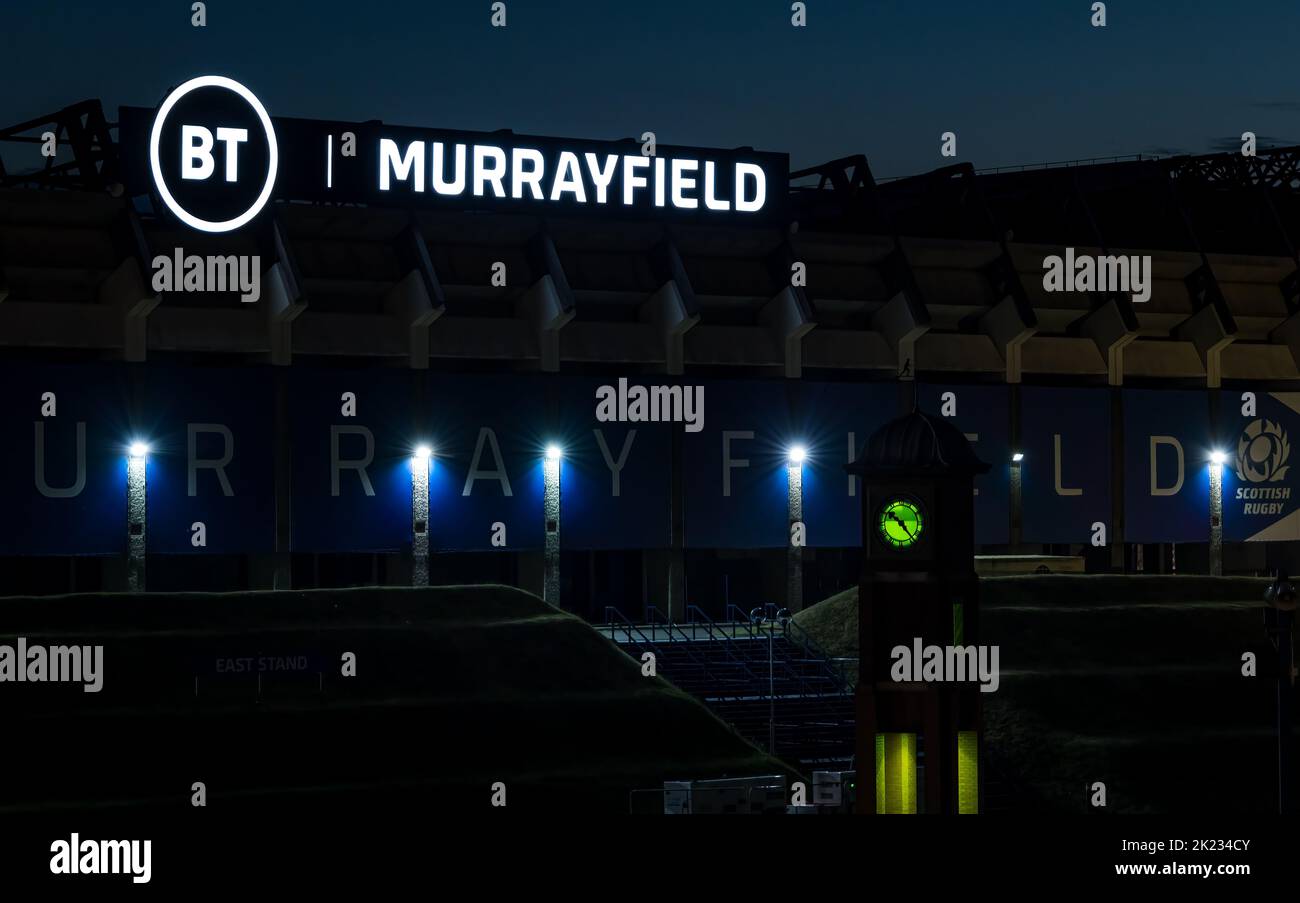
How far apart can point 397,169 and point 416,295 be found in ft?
13.5

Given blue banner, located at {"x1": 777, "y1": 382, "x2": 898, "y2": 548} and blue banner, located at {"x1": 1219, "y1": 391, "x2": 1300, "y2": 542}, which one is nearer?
blue banner, located at {"x1": 777, "y1": 382, "x2": 898, "y2": 548}

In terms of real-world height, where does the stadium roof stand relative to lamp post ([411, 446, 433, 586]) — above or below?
above

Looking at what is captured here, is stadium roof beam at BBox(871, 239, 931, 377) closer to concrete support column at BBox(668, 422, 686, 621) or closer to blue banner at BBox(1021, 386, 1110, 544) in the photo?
blue banner at BBox(1021, 386, 1110, 544)

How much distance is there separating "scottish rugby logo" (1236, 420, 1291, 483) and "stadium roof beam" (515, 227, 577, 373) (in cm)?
2790

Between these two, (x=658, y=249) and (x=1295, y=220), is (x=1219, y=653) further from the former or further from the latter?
(x=1295, y=220)

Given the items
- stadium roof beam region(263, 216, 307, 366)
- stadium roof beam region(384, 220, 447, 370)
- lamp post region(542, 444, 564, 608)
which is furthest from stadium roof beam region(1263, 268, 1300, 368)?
stadium roof beam region(263, 216, 307, 366)

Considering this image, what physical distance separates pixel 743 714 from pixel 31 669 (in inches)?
684

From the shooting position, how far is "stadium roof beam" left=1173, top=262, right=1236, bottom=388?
71.8m

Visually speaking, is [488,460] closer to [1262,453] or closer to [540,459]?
[540,459]

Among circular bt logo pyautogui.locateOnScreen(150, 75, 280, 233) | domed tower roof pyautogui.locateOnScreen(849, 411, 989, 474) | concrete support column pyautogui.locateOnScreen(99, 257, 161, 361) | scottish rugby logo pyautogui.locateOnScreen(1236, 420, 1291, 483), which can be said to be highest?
circular bt logo pyautogui.locateOnScreen(150, 75, 280, 233)

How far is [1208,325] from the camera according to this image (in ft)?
237

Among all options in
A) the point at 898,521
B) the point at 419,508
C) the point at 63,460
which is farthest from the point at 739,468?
the point at 898,521
